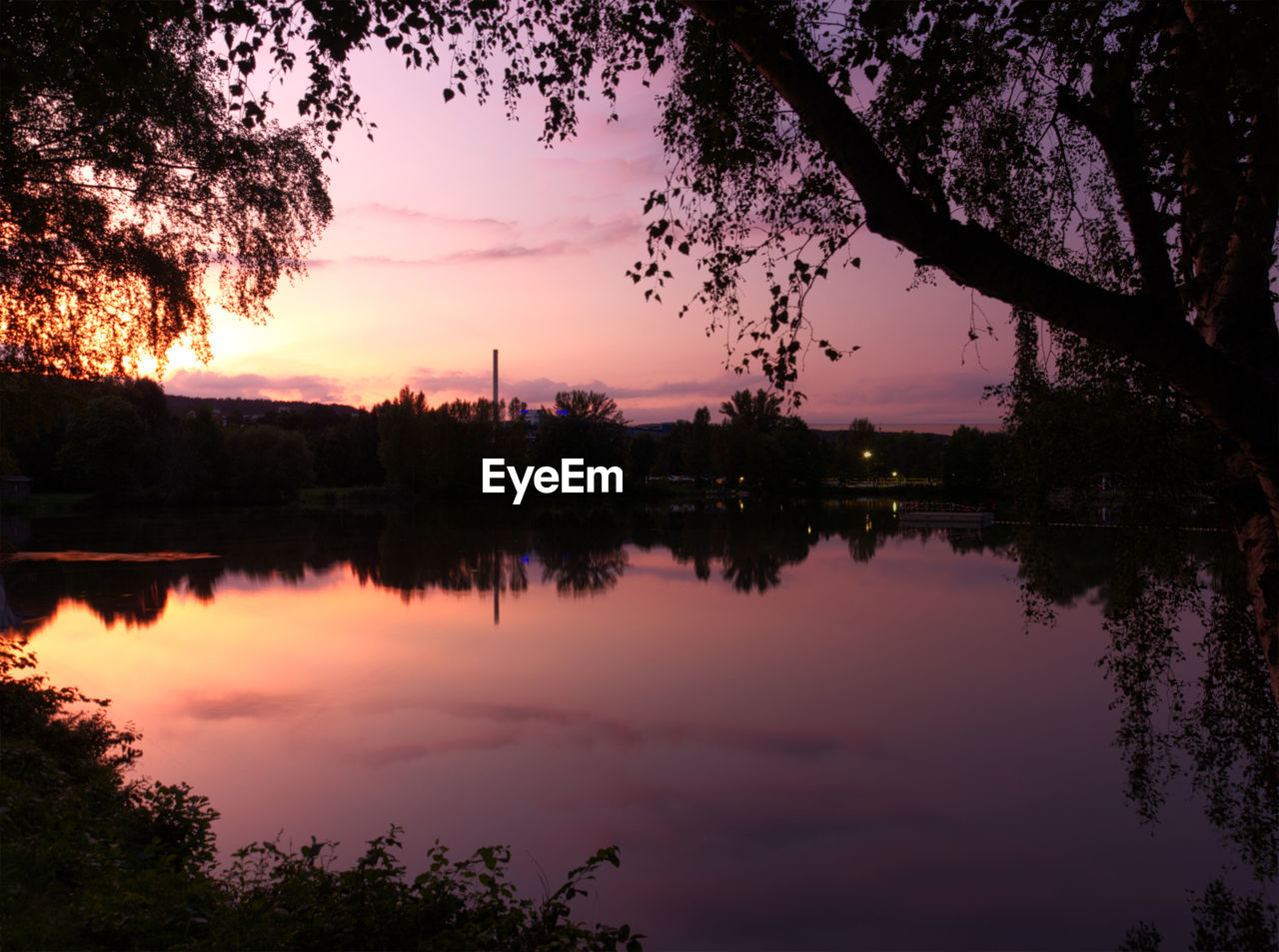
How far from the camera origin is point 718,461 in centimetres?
7981

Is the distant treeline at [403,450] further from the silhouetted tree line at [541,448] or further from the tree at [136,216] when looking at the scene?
the tree at [136,216]

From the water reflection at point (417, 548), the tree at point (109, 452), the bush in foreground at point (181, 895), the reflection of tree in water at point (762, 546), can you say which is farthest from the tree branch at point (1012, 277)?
the tree at point (109, 452)

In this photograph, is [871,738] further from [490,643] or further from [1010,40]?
[1010,40]

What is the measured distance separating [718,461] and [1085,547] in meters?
47.8

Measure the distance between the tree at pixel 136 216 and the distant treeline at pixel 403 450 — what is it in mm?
19952

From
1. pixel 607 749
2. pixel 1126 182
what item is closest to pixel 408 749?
pixel 607 749

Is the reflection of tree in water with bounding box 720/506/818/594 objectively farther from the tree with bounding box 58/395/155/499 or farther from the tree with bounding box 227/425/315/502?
the tree with bounding box 58/395/155/499

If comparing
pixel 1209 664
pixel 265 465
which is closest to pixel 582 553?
pixel 1209 664

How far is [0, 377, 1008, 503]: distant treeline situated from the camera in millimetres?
48438

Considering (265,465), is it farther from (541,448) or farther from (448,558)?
(448,558)

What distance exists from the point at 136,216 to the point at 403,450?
56.7 meters

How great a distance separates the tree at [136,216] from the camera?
7.64 meters

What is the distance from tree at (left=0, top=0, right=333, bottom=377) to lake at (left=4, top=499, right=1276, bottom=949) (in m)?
5.17

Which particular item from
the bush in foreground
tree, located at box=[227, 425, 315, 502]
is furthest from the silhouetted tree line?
the bush in foreground
